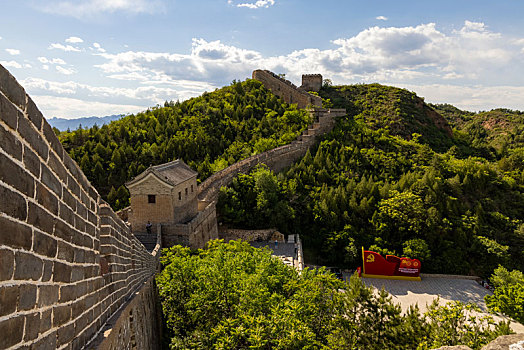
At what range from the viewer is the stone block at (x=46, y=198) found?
8.70ft

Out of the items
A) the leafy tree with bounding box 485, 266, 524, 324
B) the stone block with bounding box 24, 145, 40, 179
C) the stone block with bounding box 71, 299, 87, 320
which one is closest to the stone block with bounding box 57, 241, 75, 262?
the stone block with bounding box 71, 299, 87, 320

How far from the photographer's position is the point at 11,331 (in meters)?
2.15

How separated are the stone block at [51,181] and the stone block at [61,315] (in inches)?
43.1

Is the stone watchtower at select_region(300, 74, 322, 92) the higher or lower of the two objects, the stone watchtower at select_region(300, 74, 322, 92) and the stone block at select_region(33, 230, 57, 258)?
the higher

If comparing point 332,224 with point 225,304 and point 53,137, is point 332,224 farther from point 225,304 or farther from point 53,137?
point 53,137

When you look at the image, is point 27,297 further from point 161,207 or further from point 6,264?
point 161,207

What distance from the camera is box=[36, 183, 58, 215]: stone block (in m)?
2.65

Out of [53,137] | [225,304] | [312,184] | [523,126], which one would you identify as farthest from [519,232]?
[523,126]

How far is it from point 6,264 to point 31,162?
2.75ft

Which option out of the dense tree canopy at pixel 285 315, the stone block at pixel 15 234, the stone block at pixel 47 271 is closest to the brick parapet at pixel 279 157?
the dense tree canopy at pixel 285 315

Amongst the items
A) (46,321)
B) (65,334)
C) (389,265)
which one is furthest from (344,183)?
(46,321)

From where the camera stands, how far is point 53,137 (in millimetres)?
3100

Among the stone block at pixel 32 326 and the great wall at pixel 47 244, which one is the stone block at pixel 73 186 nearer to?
the great wall at pixel 47 244

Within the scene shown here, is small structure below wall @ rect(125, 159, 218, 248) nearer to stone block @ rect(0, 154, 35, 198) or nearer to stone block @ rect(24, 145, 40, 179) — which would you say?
stone block @ rect(24, 145, 40, 179)
